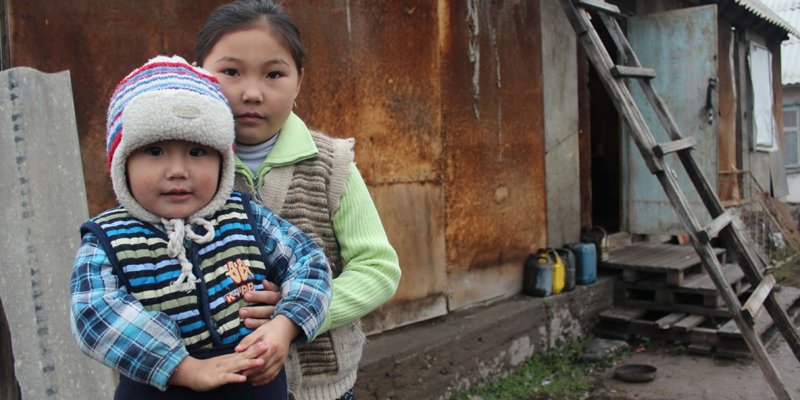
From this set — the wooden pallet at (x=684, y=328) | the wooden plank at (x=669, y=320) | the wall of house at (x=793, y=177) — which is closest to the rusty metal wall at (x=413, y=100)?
the wooden pallet at (x=684, y=328)

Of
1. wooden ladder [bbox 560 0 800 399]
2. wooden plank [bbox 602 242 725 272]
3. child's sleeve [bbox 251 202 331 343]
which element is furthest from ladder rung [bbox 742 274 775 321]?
child's sleeve [bbox 251 202 331 343]

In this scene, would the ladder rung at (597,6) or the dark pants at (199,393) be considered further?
the ladder rung at (597,6)

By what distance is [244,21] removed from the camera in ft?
4.58

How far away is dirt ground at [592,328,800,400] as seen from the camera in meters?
4.49

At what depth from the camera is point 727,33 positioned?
28.2ft

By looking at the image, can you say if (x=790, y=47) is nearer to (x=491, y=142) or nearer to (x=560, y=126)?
(x=560, y=126)

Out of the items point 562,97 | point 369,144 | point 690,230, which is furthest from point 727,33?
point 369,144

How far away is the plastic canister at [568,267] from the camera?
532 centimetres

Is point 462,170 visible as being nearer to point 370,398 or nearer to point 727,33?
point 370,398

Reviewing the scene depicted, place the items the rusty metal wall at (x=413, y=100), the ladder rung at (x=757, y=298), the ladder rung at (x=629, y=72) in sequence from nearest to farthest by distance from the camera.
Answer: the rusty metal wall at (x=413, y=100) → the ladder rung at (x=757, y=298) → the ladder rung at (x=629, y=72)

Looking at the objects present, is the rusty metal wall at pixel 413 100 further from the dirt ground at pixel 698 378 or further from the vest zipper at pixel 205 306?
the vest zipper at pixel 205 306

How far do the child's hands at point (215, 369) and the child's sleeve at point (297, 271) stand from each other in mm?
117

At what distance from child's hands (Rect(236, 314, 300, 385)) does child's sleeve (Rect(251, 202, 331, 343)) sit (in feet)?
0.09

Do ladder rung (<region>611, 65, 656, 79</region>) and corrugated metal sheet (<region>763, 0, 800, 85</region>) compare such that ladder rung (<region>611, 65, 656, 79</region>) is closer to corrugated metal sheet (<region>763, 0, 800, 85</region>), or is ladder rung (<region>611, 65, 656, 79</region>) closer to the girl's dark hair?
the girl's dark hair
